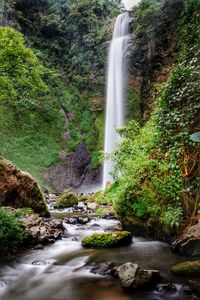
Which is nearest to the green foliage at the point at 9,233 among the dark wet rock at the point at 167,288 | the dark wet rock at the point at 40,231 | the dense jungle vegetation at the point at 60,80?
the dark wet rock at the point at 40,231

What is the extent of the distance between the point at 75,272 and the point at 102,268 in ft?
1.78

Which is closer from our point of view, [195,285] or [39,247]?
[195,285]

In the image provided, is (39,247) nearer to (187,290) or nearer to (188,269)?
(188,269)

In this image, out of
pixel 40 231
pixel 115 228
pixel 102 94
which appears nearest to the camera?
pixel 40 231

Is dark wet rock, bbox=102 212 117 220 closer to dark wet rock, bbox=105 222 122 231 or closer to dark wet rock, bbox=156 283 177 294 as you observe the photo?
dark wet rock, bbox=105 222 122 231

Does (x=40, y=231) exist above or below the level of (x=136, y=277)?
above

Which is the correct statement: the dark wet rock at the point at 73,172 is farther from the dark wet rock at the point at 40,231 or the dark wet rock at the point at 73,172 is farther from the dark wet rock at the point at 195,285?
the dark wet rock at the point at 195,285

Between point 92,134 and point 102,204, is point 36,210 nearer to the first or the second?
point 102,204

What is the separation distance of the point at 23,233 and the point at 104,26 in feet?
114

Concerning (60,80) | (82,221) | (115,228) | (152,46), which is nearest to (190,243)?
(115,228)

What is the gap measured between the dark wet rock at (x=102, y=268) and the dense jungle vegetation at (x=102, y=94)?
1.81 metres

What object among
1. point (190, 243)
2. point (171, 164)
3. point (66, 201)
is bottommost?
point (190, 243)

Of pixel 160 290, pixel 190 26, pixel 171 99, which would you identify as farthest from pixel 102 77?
pixel 160 290

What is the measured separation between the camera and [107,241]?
848 cm
